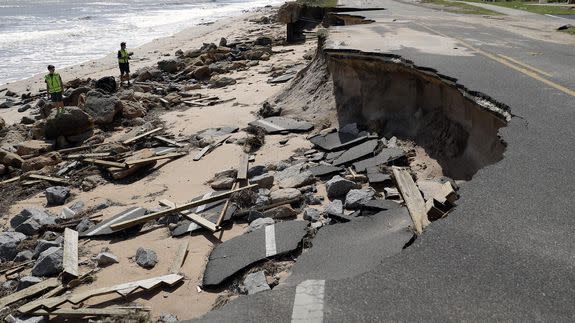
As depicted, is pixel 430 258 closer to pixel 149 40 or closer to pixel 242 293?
pixel 242 293

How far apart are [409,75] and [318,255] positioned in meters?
6.73

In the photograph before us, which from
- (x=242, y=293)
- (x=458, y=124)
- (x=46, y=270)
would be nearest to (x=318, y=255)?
(x=242, y=293)

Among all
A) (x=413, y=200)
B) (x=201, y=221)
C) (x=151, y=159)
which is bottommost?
(x=151, y=159)

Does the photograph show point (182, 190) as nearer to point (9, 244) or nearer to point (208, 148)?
point (208, 148)

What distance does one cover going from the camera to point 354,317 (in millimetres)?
3617

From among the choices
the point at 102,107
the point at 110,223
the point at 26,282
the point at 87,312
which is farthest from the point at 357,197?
the point at 102,107

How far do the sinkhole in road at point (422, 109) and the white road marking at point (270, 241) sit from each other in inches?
129

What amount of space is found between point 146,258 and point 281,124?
22.3ft

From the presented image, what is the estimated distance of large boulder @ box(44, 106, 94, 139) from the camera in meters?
14.9

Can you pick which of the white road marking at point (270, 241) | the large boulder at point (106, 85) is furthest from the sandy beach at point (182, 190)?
the large boulder at point (106, 85)

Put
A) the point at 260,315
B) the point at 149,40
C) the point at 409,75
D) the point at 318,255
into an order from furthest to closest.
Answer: the point at 149,40 → the point at 409,75 → the point at 318,255 → the point at 260,315

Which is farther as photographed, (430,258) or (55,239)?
(55,239)

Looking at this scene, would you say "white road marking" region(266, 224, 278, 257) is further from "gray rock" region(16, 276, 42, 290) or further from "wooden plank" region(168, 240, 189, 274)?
"gray rock" region(16, 276, 42, 290)

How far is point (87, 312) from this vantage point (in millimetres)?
5750
